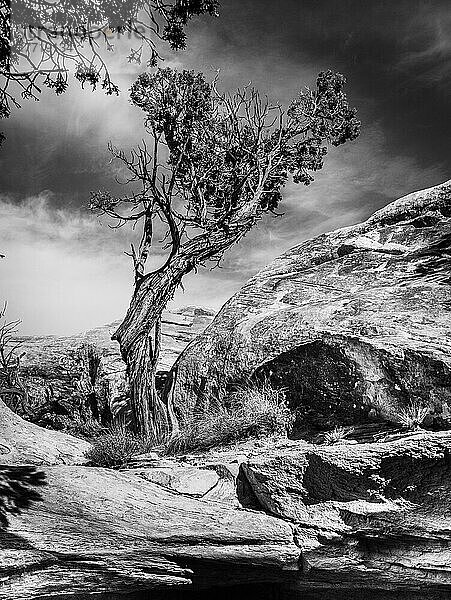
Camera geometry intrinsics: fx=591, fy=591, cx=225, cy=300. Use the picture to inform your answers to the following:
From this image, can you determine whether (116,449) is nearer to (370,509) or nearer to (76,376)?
(370,509)

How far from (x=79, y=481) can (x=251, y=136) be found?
941 centimetres

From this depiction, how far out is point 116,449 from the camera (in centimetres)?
912

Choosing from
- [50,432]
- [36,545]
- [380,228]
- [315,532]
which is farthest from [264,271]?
[36,545]

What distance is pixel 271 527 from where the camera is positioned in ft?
23.3

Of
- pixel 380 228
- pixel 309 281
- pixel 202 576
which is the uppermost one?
pixel 380 228

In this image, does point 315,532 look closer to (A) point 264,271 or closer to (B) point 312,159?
(A) point 264,271

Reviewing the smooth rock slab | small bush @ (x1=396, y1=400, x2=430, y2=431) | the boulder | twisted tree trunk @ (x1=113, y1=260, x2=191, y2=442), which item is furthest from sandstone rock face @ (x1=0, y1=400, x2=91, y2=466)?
small bush @ (x1=396, y1=400, x2=430, y2=431)

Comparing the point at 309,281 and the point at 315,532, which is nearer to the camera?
the point at 315,532

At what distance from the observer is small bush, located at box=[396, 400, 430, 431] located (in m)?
8.48

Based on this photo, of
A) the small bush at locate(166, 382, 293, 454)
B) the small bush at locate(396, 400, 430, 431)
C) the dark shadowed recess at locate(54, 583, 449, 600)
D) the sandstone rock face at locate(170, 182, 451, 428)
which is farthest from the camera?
the small bush at locate(166, 382, 293, 454)

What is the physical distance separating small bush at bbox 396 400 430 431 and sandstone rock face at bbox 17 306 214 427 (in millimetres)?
5659

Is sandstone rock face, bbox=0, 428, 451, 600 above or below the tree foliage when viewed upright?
below

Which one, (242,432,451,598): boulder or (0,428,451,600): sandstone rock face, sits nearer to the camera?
(0,428,451,600): sandstone rock face

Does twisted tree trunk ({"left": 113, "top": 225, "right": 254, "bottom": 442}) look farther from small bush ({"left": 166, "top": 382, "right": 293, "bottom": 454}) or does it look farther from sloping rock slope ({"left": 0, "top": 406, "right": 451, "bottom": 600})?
sloping rock slope ({"left": 0, "top": 406, "right": 451, "bottom": 600})
